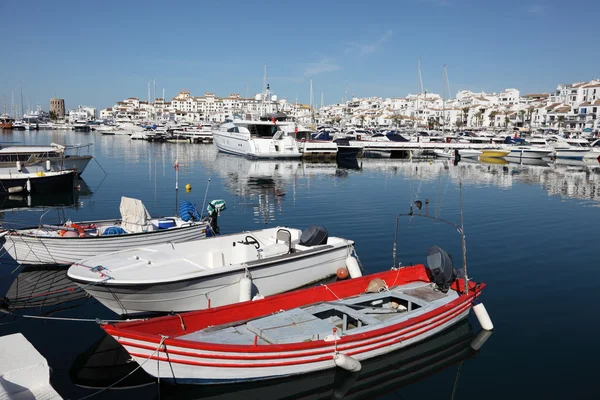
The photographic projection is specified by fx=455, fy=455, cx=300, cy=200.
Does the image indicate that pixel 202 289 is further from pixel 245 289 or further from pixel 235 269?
pixel 245 289

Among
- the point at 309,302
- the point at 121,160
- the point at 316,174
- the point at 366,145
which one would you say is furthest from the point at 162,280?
the point at 366,145

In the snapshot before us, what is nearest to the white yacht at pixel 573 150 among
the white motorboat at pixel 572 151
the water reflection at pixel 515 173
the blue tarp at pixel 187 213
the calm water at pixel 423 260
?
the white motorboat at pixel 572 151

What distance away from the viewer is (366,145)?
6084 cm

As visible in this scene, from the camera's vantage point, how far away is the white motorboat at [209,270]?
9664mm

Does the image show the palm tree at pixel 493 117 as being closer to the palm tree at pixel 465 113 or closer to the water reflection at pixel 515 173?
the palm tree at pixel 465 113

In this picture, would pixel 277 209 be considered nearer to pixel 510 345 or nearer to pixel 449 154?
pixel 510 345

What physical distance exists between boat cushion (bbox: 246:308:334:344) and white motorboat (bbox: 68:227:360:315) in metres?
1.88

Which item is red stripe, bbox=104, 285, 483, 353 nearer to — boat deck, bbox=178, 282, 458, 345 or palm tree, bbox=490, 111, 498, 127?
boat deck, bbox=178, 282, 458, 345

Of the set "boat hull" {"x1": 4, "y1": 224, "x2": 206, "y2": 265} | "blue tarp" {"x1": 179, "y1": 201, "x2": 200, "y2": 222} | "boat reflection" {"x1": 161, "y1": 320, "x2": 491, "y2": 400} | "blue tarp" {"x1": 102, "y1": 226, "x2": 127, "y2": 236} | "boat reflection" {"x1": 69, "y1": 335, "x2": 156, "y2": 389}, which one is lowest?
"boat reflection" {"x1": 161, "y1": 320, "x2": 491, "y2": 400}

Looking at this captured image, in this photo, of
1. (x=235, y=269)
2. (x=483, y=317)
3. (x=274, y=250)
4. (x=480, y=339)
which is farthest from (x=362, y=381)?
(x=274, y=250)

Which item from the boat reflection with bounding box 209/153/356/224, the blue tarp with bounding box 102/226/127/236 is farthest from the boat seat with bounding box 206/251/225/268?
the boat reflection with bounding box 209/153/356/224

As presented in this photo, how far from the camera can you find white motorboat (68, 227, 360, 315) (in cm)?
966

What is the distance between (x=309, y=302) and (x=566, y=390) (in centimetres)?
508

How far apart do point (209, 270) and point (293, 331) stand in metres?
2.93
